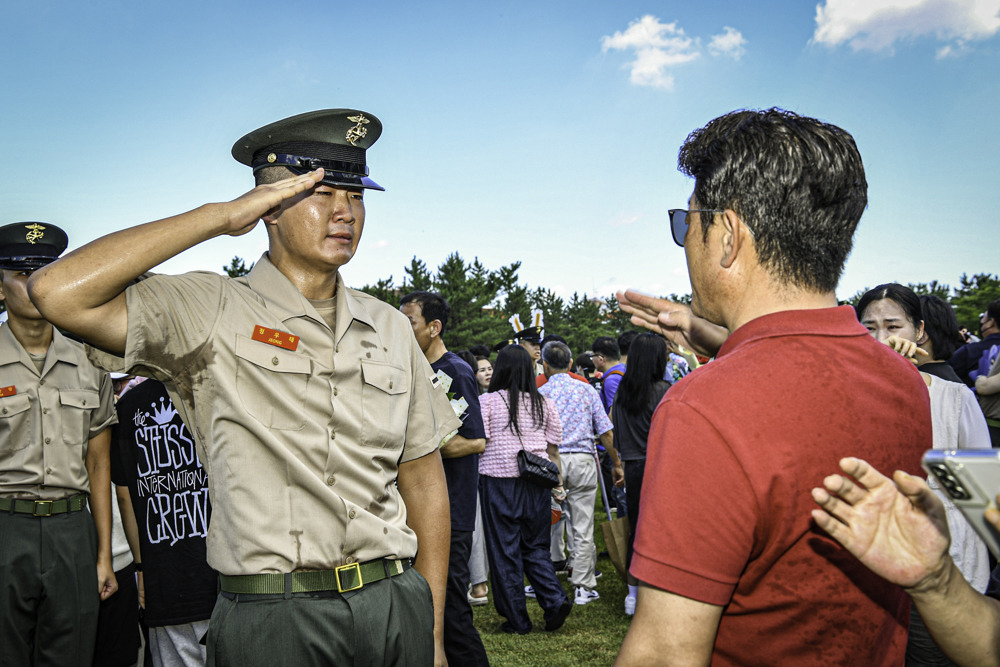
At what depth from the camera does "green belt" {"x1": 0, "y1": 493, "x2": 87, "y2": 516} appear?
381 centimetres

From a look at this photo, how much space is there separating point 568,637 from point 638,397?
2.36 meters

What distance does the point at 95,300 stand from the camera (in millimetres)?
1970

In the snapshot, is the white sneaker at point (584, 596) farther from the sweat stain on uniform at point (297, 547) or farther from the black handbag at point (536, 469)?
the sweat stain on uniform at point (297, 547)

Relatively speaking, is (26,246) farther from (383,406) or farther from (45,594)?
(383,406)

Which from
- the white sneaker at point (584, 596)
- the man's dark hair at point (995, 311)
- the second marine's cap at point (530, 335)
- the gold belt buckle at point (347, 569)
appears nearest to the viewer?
the gold belt buckle at point (347, 569)

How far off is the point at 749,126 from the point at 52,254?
4.28 metres

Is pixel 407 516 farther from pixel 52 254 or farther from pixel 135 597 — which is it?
pixel 52 254

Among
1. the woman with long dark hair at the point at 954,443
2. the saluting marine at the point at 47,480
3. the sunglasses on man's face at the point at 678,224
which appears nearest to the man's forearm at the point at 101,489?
the saluting marine at the point at 47,480

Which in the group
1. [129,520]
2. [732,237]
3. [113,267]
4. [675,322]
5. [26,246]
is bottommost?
[129,520]

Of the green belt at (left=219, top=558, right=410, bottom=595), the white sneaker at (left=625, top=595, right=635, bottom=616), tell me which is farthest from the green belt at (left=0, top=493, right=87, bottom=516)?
the white sneaker at (left=625, top=595, right=635, bottom=616)

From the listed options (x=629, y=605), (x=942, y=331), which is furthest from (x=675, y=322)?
(x=629, y=605)

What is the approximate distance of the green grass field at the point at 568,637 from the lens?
5816mm

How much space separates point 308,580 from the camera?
2.19m

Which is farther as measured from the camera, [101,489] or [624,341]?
[624,341]
